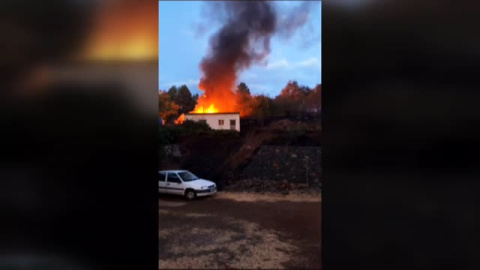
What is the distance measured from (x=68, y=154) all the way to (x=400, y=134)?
4.14ft

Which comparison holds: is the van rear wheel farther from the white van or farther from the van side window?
the van side window

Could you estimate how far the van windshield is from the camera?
7.32 m

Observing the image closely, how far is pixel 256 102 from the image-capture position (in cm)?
754

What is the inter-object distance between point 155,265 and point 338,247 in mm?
870

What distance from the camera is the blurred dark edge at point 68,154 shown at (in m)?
1.13

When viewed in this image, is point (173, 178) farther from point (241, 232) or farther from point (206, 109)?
point (241, 232)

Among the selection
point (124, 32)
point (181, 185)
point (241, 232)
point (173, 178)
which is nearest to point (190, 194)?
point (181, 185)

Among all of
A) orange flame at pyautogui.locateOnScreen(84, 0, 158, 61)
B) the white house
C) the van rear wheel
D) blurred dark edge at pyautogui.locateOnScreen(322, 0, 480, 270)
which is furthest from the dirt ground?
orange flame at pyautogui.locateOnScreen(84, 0, 158, 61)

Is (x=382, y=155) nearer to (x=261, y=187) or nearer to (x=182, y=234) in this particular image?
(x=182, y=234)

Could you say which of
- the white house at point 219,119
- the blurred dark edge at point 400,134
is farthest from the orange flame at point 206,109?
A: the blurred dark edge at point 400,134

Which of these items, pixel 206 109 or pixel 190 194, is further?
pixel 206 109

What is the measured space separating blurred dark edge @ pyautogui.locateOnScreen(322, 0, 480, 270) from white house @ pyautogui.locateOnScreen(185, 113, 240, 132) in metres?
6.27

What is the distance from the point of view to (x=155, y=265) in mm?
1578

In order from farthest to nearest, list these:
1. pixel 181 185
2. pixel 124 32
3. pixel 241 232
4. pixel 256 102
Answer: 1. pixel 256 102
2. pixel 181 185
3. pixel 241 232
4. pixel 124 32
